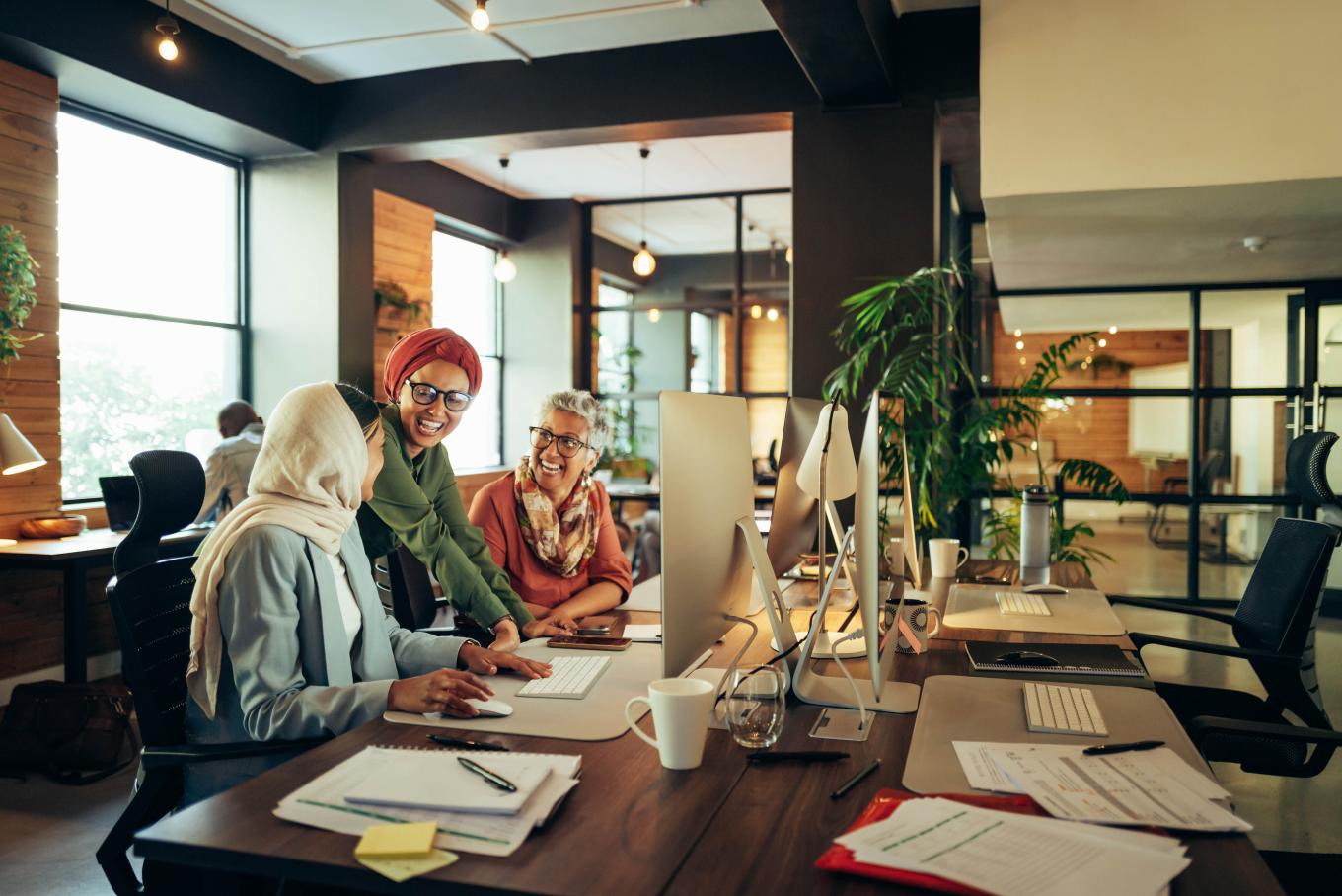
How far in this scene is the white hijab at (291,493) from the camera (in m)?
1.63

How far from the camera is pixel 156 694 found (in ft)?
5.70

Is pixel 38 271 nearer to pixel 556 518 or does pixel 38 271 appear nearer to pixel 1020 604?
pixel 556 518

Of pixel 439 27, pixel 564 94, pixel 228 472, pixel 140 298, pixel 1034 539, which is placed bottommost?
pixel 1034 539

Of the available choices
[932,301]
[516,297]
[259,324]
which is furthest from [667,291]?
[932,301]

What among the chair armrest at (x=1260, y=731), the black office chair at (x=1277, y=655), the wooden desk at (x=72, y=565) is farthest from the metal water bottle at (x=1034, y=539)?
the wooden desk at (x=72, y=565)

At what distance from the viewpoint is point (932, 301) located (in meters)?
4.80

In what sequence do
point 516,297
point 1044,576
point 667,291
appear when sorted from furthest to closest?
point 667,291, point 516,297, point 1044,576

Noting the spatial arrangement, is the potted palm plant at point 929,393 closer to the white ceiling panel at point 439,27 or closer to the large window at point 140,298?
the white ceiling panel at point 439,27

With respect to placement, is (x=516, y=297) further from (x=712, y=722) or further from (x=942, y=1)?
(x=712, y=722)

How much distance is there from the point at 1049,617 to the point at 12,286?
4298 mm

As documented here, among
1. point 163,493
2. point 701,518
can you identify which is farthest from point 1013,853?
point 163,493

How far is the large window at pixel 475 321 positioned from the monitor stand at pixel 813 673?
6.57 metres

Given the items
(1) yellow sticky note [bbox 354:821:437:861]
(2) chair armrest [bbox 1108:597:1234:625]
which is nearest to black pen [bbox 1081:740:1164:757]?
(1) yellow sticky note [bbox 354:821:437:861]

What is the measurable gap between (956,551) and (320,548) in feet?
6.76
